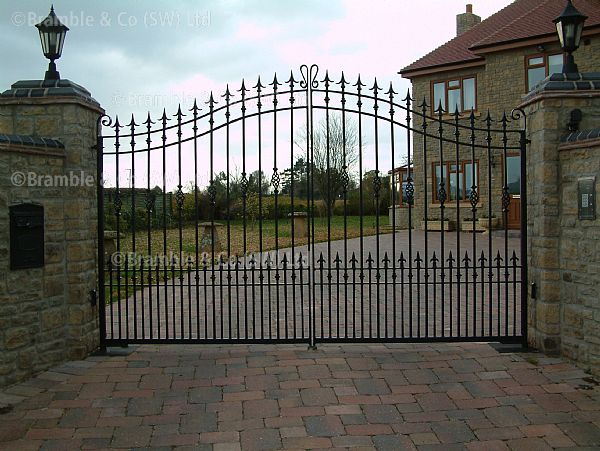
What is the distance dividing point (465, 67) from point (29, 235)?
62.4 ft

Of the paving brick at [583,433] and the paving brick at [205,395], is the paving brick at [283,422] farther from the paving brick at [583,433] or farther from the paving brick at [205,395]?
the paving brick at [583,433]

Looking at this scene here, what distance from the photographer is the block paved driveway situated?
3.62 meters

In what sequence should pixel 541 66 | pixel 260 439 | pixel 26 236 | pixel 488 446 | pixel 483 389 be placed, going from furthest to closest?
pixel 541 66 < pixel 26 236 < pixel 483 389 < pixel 260 439 < pixel 488 446

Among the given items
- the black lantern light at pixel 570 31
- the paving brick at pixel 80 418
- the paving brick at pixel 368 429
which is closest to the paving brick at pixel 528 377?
the paving brick at pixel 368 429

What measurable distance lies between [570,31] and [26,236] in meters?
5.56

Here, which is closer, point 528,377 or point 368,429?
point 368,429

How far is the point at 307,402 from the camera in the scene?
4219 millimetres

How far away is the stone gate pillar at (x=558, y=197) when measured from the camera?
202 inches

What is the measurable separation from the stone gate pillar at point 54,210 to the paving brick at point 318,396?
2.37m

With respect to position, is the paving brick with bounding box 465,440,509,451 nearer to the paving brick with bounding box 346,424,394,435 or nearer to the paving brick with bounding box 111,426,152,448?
the paving brick with bounding box 346,424,394,435

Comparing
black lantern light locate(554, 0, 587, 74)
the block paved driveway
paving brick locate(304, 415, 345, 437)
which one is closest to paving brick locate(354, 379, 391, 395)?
the block paved driveway

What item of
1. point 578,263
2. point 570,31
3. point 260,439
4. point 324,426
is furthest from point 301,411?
point 570,31

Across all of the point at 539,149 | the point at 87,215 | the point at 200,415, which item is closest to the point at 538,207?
the point at 539,149

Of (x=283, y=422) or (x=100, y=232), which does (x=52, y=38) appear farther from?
(x=283, y=422)
